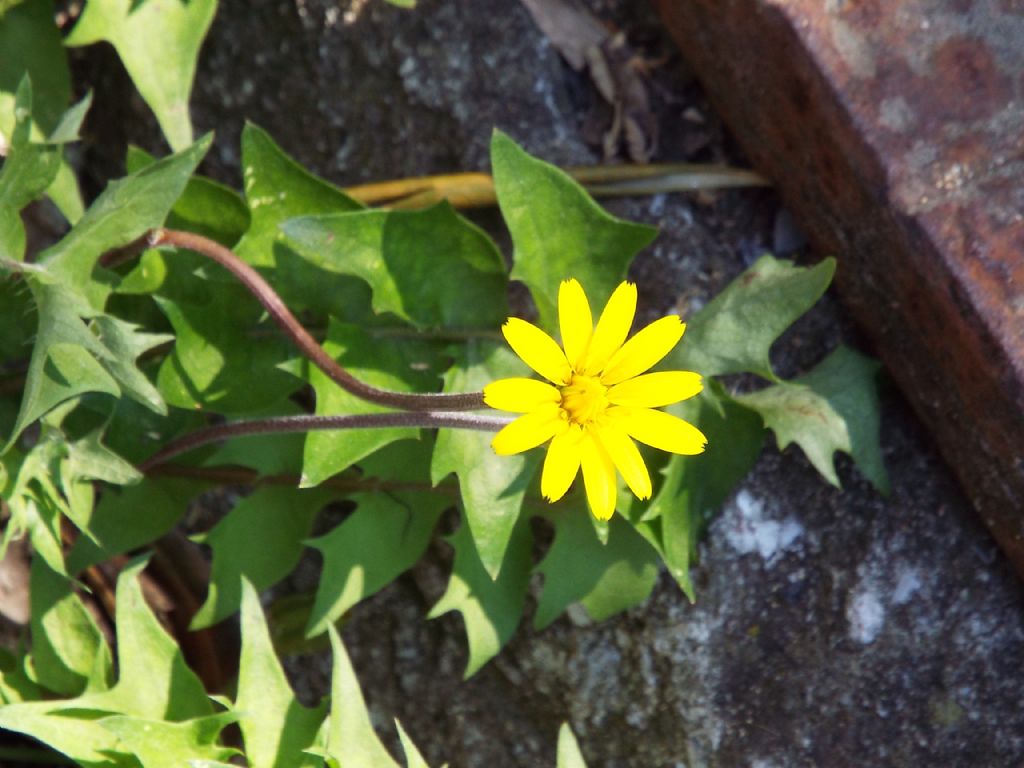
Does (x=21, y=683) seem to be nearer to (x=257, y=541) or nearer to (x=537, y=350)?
(x=257, y=541)

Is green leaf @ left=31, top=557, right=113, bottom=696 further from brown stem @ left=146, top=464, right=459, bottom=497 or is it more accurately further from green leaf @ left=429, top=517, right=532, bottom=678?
green leaf @ left=429, top=517, right=532, bottom=678

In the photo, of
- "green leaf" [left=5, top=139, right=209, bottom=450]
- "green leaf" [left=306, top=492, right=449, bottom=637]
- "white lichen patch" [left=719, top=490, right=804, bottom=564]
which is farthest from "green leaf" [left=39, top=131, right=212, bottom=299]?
"white lichen patch" [left=719, top=490, right=804, bottom=564]

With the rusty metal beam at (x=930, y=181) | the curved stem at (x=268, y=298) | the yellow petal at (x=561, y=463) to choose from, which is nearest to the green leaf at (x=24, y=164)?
the curved stem at (x=268, y=298)

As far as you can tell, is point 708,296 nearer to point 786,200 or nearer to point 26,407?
point 786,200

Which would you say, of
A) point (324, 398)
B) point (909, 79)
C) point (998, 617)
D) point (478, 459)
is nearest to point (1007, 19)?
point (909, 79)

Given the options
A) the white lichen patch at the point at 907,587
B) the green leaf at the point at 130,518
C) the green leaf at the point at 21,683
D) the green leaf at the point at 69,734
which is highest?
the white lichen patch at the point at 907,587

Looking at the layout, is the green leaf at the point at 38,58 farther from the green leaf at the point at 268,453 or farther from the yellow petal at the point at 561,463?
the yellow petal at the point at 561,463
